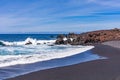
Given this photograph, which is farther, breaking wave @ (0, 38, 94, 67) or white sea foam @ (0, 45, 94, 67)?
breaking wave @ (0, 38, 94, 67)

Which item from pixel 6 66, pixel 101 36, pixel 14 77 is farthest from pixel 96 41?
pixel 14 77

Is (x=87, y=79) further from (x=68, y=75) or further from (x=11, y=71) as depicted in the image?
(x=11, y=71)

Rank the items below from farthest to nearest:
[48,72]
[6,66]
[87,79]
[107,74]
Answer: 1. [6,66]
2. [48,72]
3. [107,74]
4. [87,79]

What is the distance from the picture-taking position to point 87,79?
37.8 ft

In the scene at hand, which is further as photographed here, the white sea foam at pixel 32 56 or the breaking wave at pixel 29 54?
the breaking wave at pixel 29 54

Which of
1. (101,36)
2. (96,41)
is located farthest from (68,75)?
(101,36)

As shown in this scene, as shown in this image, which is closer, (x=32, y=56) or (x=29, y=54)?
(x=32, y=56)

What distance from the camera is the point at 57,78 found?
1181 centimetres

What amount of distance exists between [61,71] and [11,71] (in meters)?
2.19

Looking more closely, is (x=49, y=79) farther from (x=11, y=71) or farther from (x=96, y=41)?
(x=96, y=41)

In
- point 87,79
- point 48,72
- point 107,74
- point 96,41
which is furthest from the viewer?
point 96,41

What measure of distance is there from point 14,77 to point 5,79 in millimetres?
545

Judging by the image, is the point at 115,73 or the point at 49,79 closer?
the point at 49,79

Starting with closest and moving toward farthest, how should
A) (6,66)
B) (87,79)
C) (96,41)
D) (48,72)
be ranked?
(87,79) → (48,72) → (6,66) → (96,41)
